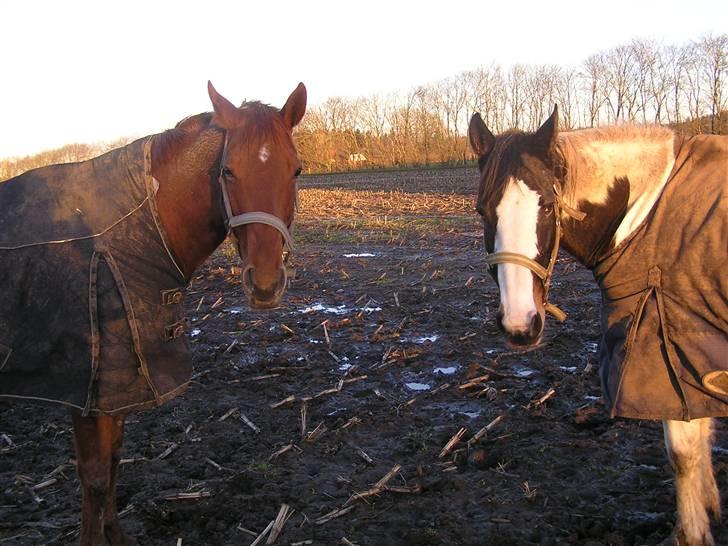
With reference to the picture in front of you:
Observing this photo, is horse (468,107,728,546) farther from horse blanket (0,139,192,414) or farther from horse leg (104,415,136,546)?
horse leg (104,415,136,546)

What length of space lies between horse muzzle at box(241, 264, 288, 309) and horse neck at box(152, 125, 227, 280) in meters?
0.41

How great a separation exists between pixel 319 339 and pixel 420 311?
156cm

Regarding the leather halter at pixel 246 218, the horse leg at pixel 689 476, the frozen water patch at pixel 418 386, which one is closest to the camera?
the leather halter at pixel 246 218

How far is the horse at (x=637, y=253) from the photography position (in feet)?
8.37

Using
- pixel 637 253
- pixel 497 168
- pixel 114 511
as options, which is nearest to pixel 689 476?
pixel 637 253

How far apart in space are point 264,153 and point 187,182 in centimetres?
50

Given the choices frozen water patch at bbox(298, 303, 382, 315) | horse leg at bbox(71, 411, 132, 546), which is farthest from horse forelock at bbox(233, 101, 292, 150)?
frozen water patch at bbox(298, 303, 382, 315)

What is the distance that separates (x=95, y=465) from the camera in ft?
9.33

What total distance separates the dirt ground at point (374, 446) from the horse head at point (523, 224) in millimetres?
1378

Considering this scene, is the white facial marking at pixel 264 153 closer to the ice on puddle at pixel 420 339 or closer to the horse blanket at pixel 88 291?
the horse blanket at pixel 88 291

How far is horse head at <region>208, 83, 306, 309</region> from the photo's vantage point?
8.55 ft

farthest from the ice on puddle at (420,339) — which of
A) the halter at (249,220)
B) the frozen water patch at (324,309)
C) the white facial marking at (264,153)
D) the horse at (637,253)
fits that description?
the white facial marking at (264,153)

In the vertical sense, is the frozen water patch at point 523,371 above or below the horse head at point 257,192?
below

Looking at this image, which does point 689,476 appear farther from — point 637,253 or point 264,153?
point 264,153
